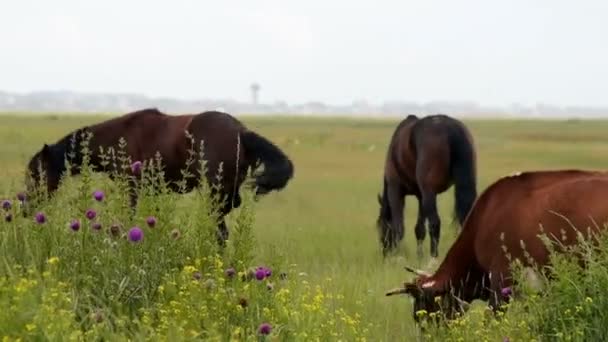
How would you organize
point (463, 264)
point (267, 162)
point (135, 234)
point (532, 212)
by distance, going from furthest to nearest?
point (267, 162), point (463, 264), point (532, 212), point (135, 234)

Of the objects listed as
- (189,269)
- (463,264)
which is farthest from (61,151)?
(189,269)

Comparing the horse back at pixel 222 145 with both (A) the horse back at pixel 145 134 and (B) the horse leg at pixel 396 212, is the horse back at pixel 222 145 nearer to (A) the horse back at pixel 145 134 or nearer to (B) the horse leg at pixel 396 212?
(A) the horse back at pixel 145 134

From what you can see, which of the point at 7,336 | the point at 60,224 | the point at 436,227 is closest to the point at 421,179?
the point at 436,227

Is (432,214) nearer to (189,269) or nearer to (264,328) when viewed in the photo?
(189,269)

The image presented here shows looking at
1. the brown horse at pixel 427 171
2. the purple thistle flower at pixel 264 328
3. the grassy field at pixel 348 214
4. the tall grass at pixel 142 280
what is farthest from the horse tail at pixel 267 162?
the purple thistle flower at pixel 264 328

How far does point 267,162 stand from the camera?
1008 cm

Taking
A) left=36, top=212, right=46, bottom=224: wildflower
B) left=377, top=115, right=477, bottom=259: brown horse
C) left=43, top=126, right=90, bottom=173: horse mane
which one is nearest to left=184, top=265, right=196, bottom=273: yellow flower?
left=36, top=212, right=46, bottom=224: wildflower

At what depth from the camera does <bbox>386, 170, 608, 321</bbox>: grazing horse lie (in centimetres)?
599

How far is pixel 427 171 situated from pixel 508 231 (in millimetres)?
4487

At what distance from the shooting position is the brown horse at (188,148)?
33.1 feet

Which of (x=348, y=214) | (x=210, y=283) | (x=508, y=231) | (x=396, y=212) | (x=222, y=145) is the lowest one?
(x=348, y=214)

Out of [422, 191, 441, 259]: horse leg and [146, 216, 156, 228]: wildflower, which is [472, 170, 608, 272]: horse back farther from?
[422, 191, 441, 259]: horse leg

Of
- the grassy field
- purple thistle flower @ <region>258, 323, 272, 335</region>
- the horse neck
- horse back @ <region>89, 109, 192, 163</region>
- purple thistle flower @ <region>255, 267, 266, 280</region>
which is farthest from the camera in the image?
horse back @ <region>89, 109, 192, 163</region>

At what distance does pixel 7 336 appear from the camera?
435 centimetres
